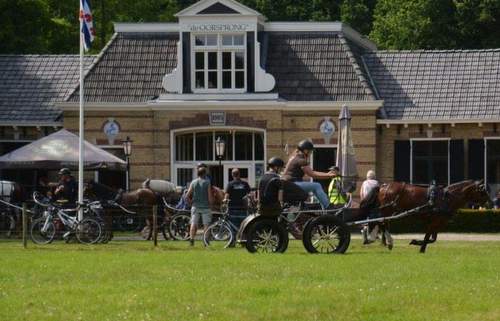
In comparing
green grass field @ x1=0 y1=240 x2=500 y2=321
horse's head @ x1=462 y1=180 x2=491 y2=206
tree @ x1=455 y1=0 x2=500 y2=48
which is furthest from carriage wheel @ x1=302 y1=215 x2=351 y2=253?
tree @ x1=455 y1=0 x2=500 y2=48

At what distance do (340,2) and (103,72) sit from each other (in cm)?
2988

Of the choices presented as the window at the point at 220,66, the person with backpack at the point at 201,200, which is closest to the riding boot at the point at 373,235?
the person with backpack at the point at 201,200

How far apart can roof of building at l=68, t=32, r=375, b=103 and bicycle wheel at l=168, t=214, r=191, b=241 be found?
1184cm

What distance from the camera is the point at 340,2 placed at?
68.8m

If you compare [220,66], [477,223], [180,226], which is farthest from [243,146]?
[180,226]

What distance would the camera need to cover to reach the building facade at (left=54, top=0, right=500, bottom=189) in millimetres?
39875

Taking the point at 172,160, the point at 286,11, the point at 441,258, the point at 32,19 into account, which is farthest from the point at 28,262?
the point at 286,11

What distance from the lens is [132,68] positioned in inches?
1615

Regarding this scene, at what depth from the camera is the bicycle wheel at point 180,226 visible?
94.3 ft

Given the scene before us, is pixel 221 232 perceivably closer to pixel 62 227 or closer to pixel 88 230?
pixel 88 230

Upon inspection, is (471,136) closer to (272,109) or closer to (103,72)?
(272,109)

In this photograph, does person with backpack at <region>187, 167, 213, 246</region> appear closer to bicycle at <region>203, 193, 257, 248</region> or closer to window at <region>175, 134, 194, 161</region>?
bicycle at <region>203, 193, 257, 248</region>

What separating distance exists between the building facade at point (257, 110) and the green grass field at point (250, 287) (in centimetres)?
1814

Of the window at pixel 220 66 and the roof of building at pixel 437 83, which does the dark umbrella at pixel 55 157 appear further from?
the roof of building at pixel 437 83
